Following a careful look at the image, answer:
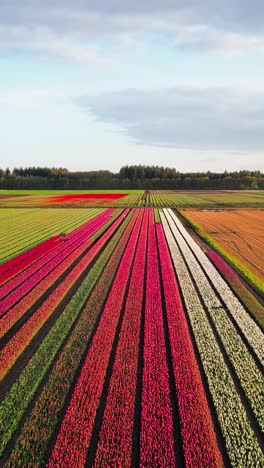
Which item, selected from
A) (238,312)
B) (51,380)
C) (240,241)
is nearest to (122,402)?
(51,380)

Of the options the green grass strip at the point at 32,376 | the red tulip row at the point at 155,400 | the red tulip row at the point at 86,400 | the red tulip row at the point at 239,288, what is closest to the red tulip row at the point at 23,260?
the green grass strip at the point at 32,376

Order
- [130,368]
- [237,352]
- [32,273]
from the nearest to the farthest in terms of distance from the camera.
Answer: [130,368]
[237,352]
[32,273]

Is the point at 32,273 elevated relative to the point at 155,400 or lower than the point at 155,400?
elevated

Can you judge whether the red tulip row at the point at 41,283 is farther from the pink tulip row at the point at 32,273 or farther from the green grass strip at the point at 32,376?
the green grass strip at the point at 32,376

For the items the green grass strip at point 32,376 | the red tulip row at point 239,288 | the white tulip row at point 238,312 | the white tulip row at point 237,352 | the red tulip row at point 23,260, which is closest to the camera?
the green grass strip at point 32,376

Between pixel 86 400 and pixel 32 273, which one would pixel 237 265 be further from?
pixel 86 400

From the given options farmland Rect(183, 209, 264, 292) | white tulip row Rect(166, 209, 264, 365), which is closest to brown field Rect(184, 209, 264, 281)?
farmland Rect(183, 209, 264, 292)
